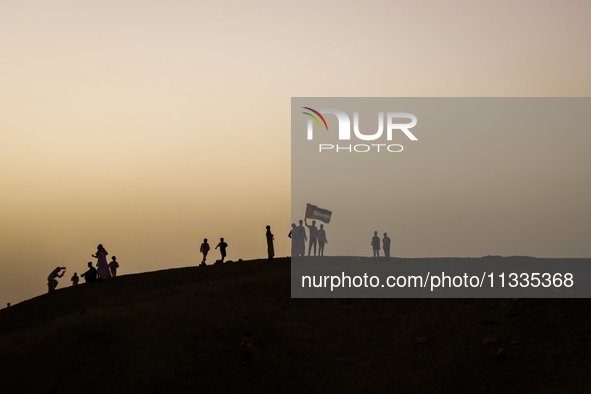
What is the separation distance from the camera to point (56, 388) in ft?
49.7

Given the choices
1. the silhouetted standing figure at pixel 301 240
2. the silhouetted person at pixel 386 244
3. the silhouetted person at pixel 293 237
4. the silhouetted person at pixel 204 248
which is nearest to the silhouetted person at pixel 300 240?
the silhouetted standing figure at pixel 301 240

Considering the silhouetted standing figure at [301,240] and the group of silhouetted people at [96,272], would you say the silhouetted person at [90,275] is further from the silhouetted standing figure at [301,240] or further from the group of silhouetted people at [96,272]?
the silhouetted standing figure at [301,240]

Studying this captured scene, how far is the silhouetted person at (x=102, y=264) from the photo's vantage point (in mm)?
27111

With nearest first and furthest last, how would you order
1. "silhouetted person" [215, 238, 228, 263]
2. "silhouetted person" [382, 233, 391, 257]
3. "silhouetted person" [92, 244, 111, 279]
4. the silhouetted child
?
the silhouetted child < "silhouetted person" [92, 244, 111, 279] < "silhouetted person" [382, 233, 391, 257] < "silhouetted person" [215, 238, 228, 263]

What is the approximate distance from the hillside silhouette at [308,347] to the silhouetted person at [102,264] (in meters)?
6.33

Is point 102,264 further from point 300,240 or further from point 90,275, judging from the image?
point 300,240

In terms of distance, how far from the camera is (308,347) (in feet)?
58.0

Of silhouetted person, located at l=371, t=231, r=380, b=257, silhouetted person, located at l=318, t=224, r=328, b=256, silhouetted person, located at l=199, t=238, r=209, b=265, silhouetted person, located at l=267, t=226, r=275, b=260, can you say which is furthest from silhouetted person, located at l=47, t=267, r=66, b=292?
silhouetted person, located at l=371, t=231, r=380, b=257

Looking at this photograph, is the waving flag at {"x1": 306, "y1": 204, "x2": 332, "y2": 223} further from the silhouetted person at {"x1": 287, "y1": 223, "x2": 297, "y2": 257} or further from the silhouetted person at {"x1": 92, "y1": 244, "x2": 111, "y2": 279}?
the silhouetted person at {"x1": 92, "y1": 244, "x2": 111, "y2": 279}

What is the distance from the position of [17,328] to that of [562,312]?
2029 cm

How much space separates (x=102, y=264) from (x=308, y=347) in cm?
1420

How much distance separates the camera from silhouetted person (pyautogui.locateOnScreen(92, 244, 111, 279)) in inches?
1067

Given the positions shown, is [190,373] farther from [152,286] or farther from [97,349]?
[152,286]

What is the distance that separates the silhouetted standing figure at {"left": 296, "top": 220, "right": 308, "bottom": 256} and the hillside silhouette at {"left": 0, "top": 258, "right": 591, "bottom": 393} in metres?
6.62
